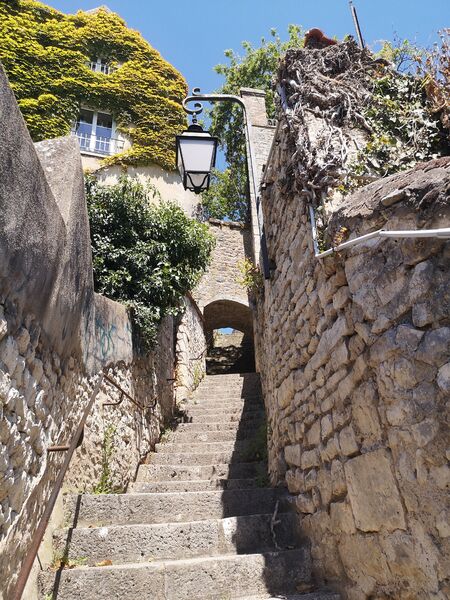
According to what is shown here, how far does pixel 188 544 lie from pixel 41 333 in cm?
183

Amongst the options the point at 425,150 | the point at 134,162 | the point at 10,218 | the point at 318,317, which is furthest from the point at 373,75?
the point at 134,162

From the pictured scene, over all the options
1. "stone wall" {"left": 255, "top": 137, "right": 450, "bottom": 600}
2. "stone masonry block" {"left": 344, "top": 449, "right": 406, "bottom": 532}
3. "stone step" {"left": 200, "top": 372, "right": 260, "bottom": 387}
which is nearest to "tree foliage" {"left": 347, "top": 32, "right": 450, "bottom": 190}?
→ "stone wall" {"left": 255, "top": 137, "right": 450, "bottom": 600}

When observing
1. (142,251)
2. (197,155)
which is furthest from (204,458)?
(197,155)

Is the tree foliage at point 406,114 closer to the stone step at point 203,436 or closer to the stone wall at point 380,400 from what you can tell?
the stone wall at point 380,400

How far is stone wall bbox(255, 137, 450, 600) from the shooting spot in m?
1.70

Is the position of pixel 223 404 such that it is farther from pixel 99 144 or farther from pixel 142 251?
pixel 99 144

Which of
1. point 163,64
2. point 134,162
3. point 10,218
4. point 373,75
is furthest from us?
point 163,64

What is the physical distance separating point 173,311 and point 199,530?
303 cm

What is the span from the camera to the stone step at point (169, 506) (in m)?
3.15

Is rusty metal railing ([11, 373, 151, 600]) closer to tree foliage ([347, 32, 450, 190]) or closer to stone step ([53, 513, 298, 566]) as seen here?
stone step ([53, 513, 298, 566])

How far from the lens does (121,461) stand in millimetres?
4074

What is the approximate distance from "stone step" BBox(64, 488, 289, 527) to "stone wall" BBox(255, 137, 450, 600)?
501 mm

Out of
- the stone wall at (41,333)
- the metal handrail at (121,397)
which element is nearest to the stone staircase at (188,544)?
the stone wall at (41,333)

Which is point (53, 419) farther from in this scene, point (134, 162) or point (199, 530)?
point (134, 162)
